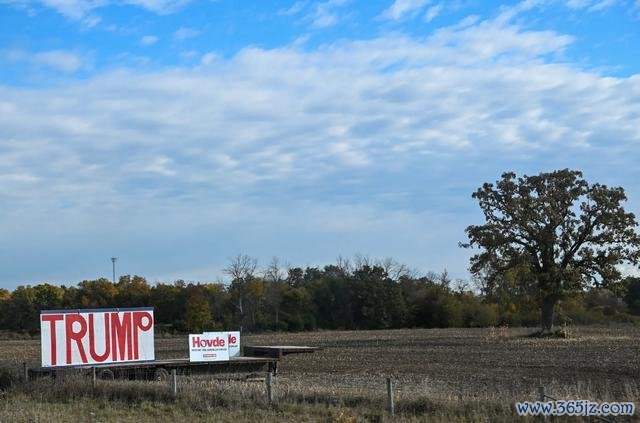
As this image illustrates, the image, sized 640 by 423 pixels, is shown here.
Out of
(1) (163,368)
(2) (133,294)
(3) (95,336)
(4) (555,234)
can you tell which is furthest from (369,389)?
(2) (133,294)

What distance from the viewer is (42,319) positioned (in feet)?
86.5

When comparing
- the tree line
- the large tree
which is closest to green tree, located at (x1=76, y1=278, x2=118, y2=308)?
the tree line

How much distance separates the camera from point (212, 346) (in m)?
29.8

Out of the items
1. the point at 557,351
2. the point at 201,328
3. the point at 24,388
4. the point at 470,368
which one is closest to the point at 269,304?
the point at 201,328

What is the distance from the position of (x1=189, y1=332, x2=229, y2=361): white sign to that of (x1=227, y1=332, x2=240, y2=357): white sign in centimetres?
22

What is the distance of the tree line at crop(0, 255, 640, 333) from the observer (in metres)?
87.1

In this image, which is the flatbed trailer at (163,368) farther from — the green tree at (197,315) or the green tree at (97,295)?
the green tree at (97,295)

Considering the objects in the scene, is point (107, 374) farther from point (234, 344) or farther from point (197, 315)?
point (197, 315)

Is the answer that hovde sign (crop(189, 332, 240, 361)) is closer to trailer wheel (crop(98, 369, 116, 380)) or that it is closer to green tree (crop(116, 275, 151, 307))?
trailer wheel (crop(98, 369, 116, 380))

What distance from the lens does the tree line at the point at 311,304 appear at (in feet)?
286

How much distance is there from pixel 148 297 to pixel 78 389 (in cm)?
8188

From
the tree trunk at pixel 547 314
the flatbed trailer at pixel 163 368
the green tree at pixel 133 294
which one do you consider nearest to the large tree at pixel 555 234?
the tree trunk at pixel 547 314

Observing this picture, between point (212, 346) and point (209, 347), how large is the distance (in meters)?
0.12

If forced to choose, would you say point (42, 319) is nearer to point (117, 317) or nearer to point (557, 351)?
point (117, 317)
